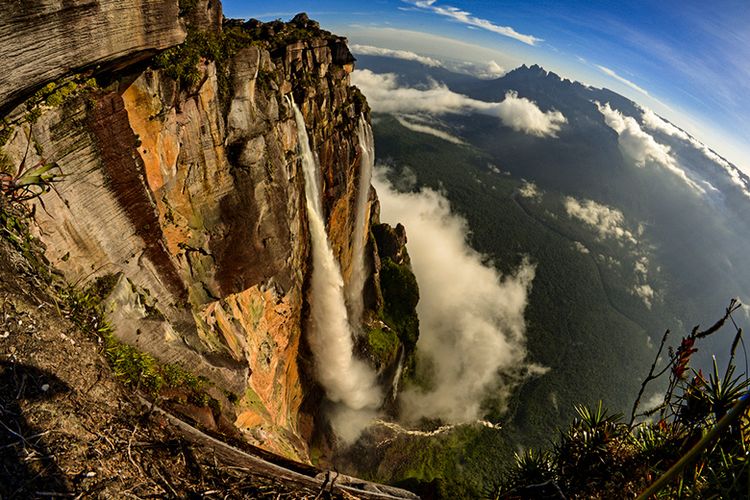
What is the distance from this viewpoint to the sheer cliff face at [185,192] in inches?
353

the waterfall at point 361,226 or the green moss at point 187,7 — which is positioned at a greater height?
the green moss at point 187,7

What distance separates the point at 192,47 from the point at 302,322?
23.4m

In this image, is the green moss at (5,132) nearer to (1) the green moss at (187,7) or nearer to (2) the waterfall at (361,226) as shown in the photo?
(1) the green moss at (187,7)

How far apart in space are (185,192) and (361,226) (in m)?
29.7

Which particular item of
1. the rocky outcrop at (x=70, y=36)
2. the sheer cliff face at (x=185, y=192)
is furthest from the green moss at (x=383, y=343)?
the rocky outcrop at (x=70, y=36)

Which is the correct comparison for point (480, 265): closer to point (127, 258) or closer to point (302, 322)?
point (302, 322)

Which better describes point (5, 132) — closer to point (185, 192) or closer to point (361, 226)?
point (185, 192)

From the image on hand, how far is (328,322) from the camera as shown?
118 ft

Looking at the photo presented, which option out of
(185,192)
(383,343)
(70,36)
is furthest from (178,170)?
(383,343)

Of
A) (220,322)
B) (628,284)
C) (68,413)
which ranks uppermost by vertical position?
(68,413)

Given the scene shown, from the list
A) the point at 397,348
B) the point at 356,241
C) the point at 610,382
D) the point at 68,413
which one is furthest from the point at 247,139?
the point at 610,382

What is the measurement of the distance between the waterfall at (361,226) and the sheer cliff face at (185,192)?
34.5 ft

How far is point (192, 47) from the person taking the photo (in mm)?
14523

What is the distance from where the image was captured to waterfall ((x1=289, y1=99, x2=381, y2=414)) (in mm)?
29078
